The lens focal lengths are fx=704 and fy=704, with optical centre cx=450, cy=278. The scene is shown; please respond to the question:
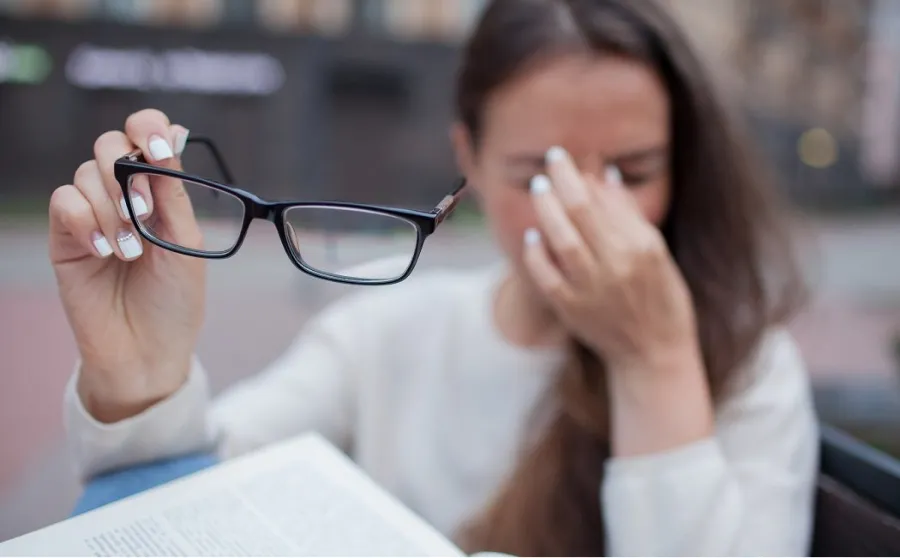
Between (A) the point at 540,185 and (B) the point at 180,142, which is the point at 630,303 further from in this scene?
(B) the point at 180,142

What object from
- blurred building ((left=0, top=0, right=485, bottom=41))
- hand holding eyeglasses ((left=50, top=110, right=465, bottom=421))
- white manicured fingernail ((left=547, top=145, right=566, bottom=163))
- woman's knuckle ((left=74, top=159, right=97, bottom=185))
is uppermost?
blurred building ((left=0, top=0, right=485, bottom=41))

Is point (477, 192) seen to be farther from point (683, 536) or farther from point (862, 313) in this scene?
point (862, 313)

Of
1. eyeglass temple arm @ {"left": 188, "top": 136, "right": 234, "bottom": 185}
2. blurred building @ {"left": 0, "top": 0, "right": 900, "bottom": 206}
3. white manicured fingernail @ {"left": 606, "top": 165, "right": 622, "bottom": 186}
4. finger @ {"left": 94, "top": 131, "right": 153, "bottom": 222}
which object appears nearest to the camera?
finger @ {"left": 94, "top": 131, "right": 153, "bottom": 222}

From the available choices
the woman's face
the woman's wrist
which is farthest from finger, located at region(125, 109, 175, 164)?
the woman's wrist

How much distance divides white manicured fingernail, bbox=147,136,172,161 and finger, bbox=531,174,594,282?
1.00ft

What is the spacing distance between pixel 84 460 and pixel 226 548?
0.15 m

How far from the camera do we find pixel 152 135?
17.5 inches

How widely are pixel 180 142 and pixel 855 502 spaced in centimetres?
65

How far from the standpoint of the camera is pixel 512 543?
625mm

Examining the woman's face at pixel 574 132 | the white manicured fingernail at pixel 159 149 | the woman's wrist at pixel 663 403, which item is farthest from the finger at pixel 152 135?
the woman's wrist at pixel 663 403

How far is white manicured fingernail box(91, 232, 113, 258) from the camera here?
43 centimetres

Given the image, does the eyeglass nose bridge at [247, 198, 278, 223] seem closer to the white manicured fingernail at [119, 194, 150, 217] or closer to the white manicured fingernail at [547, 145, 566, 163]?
the white manicured fingernail at [119, 194, 150, 217]

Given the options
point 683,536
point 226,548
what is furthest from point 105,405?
point 683,536

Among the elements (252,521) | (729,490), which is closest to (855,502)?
(729,490)
